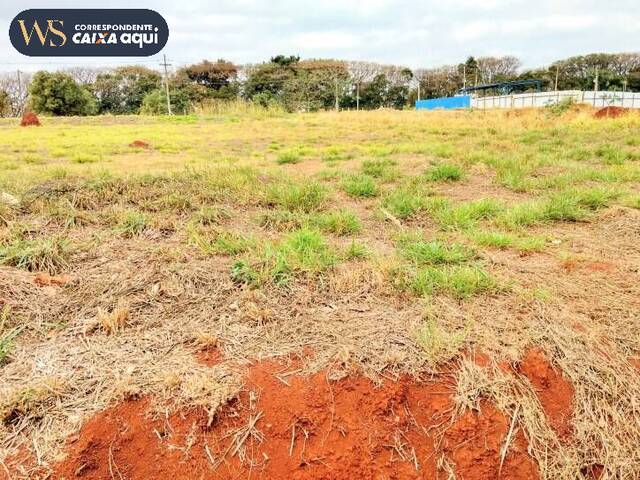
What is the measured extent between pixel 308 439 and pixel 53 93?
25.1 meters

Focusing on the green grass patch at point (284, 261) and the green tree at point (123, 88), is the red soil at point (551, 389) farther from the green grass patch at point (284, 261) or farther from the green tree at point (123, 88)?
the green tree at point (123, 88)

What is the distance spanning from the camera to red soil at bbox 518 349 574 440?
1.83 metres

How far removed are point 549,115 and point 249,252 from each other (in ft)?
44.6

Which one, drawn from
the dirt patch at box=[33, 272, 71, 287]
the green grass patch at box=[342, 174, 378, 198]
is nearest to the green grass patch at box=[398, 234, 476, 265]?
the green grass patch at box=[342, 174, 378, 198]

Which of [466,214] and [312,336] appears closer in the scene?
[312,336]

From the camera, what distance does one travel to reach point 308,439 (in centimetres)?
173

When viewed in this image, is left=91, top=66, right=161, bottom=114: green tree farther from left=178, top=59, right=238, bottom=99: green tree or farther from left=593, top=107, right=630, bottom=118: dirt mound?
left=593, top=107, right=630, bottom=118: dirt mound

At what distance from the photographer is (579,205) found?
3961mm

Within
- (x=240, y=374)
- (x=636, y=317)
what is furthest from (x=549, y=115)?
(x=240, y=374)

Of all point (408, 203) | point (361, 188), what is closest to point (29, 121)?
point (361, 188)

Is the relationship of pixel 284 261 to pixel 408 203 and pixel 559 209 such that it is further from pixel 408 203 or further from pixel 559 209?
pixel 559 209

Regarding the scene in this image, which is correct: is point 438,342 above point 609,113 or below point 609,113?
below

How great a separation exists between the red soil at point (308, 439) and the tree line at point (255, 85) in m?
22.4

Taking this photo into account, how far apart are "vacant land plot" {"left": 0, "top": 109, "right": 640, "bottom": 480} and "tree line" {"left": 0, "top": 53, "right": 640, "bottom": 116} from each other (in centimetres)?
2067
